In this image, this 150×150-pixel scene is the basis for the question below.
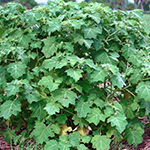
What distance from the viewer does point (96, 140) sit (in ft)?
9.13

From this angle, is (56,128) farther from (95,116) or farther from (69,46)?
(69,46)

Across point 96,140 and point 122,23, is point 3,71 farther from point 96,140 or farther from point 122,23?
point 122,23

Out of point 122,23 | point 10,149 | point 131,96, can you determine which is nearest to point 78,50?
point 122,23

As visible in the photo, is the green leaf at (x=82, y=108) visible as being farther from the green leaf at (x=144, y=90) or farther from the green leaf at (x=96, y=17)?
the green leaf at (x=96, y=17)

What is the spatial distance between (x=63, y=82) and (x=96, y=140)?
794 millimetres

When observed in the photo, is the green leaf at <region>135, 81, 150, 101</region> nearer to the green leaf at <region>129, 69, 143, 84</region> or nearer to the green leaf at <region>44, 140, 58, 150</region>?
the green leaf at <region>129, 69, 143, 84</region>

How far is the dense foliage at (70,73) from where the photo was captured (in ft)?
8.71

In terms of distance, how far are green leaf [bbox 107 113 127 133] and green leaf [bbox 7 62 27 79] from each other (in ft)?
3.81

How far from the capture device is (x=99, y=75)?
2615 mm

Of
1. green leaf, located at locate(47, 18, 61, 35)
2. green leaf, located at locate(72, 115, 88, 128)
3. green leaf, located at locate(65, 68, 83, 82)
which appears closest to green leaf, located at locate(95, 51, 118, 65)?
Answer: green leaf, located at locate(65, 68, 83, 82)

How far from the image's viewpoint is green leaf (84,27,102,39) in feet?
9.15

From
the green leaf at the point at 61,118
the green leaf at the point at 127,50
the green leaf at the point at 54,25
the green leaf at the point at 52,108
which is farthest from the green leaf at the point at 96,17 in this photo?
the green leaf at the point at 61,118

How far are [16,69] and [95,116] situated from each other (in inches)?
42.4

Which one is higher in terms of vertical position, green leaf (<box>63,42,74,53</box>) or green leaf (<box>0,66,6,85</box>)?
green leaf (<box>63,42,74,53</box>)
